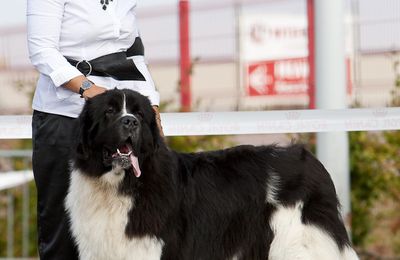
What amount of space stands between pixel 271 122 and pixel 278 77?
5.79 m

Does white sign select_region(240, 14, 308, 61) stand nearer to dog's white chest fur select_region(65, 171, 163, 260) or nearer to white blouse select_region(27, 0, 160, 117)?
white blouse select_region(27, 0, 160, 117)

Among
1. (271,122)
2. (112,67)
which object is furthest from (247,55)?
(112,67)

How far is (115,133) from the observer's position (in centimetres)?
450

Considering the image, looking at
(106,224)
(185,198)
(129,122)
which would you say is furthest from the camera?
(185,198)

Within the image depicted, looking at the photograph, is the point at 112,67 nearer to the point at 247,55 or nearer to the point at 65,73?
the point at 65,73

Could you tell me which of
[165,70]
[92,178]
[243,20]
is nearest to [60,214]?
[92,178]

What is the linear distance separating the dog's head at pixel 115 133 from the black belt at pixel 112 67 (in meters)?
0.41

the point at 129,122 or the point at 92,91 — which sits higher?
the point at 92,91

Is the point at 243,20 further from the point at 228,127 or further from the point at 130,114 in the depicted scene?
the point at 130,114

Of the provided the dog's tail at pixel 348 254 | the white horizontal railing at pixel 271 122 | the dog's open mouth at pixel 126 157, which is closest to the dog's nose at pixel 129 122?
the dog's open mouth at pixel 126 157

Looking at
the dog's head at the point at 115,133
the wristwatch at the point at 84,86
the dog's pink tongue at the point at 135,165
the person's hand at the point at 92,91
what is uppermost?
the wristwatch at the point at 84,86

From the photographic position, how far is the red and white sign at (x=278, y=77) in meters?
11.9

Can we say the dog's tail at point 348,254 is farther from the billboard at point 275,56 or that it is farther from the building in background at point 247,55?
the billboard at point 275,56

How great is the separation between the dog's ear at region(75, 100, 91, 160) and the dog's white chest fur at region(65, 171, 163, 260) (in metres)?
0.16
